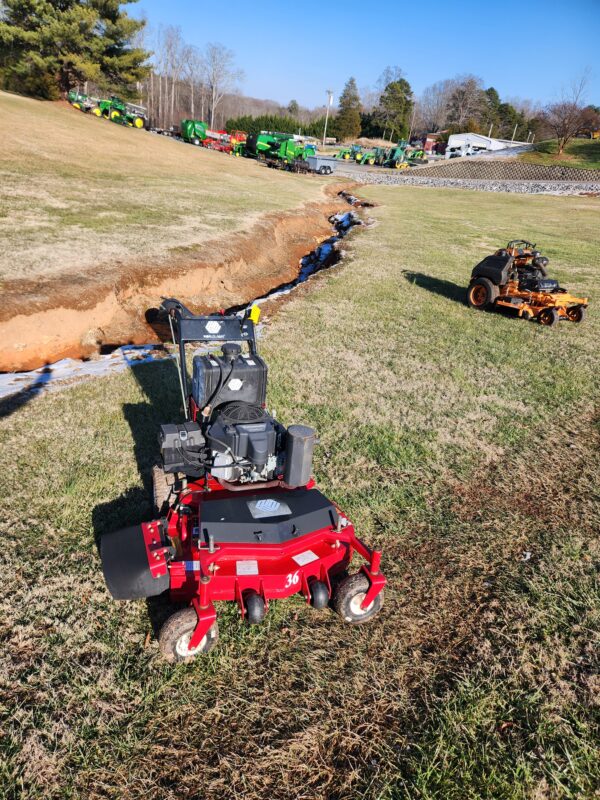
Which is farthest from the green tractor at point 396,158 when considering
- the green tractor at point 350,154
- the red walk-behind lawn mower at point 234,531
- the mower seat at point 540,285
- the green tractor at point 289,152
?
the red walk-behind lawn mower at point 234,531

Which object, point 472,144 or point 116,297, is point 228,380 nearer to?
point 116,297

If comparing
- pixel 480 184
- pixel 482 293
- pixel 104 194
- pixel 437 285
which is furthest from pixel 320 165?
pixel 482 293

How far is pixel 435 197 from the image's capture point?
1523 inches

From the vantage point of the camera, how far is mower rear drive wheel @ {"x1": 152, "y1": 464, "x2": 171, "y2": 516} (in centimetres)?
460

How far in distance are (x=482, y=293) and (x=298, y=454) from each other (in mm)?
10545

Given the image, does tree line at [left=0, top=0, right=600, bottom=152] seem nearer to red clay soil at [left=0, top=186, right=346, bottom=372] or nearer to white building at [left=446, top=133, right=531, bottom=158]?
white building at [left=446, top=133, right=531, bottom=158]

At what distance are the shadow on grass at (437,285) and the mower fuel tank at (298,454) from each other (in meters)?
10.7

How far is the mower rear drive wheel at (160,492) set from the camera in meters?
4.60

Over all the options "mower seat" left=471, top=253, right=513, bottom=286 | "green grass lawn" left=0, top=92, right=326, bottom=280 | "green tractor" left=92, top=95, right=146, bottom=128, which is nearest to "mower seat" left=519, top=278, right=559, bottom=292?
"mower seat" left=471, top=253, right=513, bottom=286

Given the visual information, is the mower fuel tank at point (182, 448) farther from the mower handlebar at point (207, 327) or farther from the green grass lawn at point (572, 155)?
the green grass lawn at point (572, 155)

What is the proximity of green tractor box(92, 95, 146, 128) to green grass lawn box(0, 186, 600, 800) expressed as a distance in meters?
45.7

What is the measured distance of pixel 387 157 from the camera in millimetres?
57219

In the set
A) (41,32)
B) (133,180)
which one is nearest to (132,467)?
(133,180)

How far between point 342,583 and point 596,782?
1985 mm
